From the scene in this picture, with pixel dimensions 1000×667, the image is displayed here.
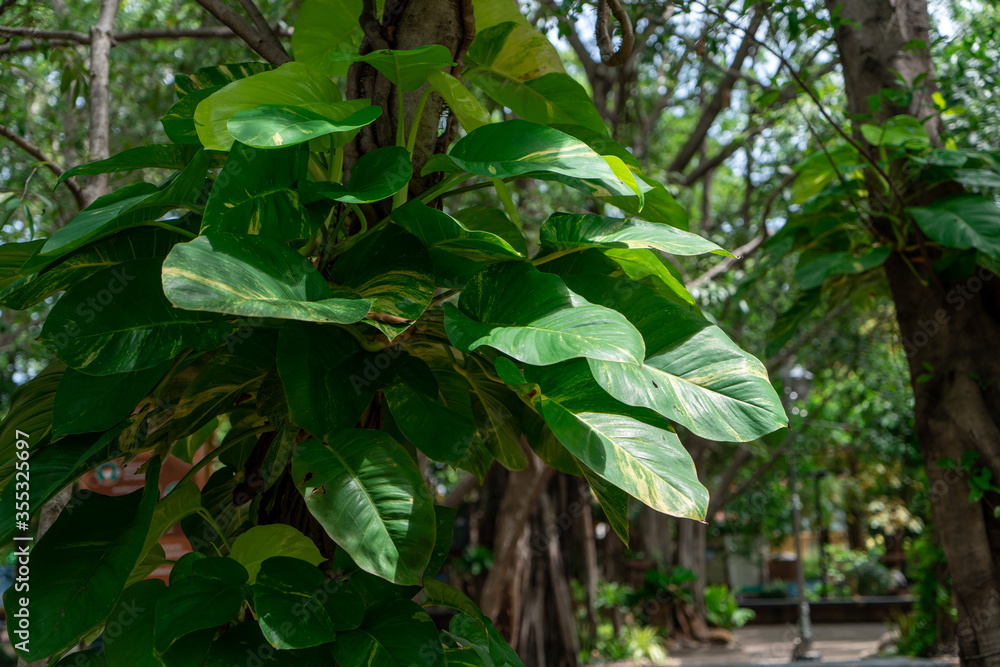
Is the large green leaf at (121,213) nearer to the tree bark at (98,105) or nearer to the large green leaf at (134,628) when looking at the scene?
the large green leaf at (134,628)

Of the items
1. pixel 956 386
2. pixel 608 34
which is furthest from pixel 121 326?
pixel 956 386

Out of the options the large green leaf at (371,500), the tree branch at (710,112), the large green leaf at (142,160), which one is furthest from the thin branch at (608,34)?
the tree branch at (710,112)

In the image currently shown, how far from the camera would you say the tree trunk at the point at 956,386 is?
212cm

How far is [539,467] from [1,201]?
3.32 m

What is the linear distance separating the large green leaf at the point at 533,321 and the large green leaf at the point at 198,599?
1.24 ft

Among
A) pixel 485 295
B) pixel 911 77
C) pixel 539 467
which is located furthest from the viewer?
pixel 539 467

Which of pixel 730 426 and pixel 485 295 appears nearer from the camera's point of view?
pixel 730 426

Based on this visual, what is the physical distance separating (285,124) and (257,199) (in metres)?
0.09

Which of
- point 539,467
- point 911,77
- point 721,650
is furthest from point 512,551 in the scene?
point 721,650

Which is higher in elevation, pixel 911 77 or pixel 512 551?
pixel 911 77

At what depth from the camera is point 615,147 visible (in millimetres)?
1078

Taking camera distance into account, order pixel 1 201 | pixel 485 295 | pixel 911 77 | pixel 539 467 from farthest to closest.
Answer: pixel 539 467
pixel 911 77
pixel 1 201
pixel 485 295

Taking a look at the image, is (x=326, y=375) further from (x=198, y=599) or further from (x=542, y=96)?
(x=542, y=96)

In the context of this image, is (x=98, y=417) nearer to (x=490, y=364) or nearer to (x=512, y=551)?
(x=490, y=364)
